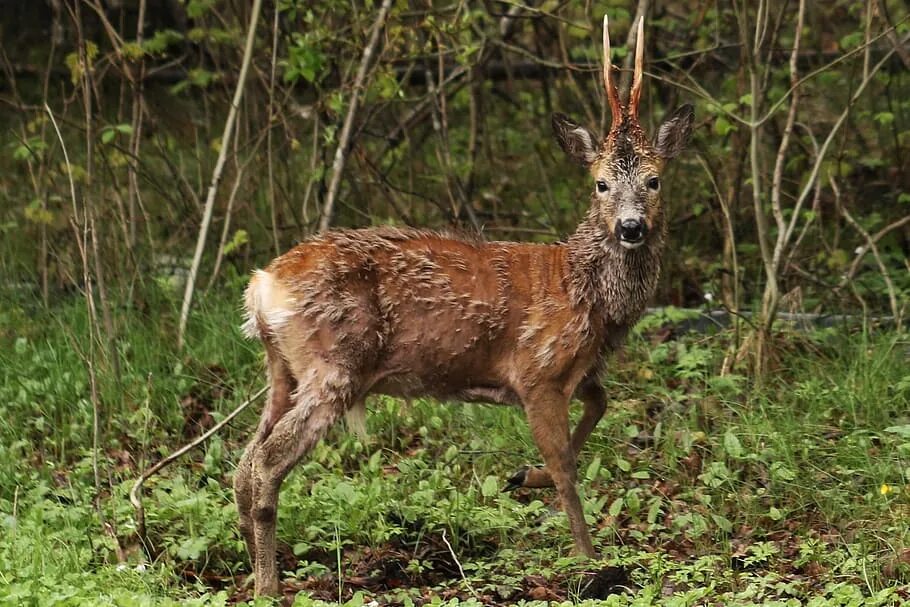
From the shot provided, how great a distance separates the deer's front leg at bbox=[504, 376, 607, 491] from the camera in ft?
19.7

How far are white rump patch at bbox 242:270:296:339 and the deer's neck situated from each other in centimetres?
119

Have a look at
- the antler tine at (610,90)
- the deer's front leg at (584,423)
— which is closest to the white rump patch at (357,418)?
the deer's front leg at (584,423)

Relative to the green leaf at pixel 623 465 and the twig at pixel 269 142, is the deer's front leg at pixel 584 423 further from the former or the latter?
the twig at pixel 269 142

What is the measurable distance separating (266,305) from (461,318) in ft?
2.62

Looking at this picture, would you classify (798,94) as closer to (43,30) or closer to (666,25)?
(666,25)

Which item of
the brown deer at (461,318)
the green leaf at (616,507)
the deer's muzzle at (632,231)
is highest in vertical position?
the deer's muzzle at (632,231)

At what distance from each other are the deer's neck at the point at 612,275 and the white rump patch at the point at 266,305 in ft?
3.92

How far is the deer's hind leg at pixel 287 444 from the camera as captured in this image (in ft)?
17.7

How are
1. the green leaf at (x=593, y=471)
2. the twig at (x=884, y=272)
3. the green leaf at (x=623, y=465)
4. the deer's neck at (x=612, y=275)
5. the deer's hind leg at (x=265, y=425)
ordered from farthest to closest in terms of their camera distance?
the twig at (x=884, y=272), the green leaf at (x=623, y=465), the green leaf at (x=593, y=471), the deer's neck at (x=612, y=275), the deer's hind leg at (x=265, y=425)

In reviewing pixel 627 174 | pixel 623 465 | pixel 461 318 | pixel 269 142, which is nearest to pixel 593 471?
pixel 623 465

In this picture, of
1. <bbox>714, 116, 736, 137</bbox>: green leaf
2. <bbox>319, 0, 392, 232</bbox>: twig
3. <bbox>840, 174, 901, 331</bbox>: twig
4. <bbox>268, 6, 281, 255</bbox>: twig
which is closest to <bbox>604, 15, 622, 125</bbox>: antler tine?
<bbox>714, 116, 736, 137</bbox>: green leaf

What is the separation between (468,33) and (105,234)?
2.50 meters

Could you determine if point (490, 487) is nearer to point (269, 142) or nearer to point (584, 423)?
point (584, 423)

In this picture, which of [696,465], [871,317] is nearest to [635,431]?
[696,465]
